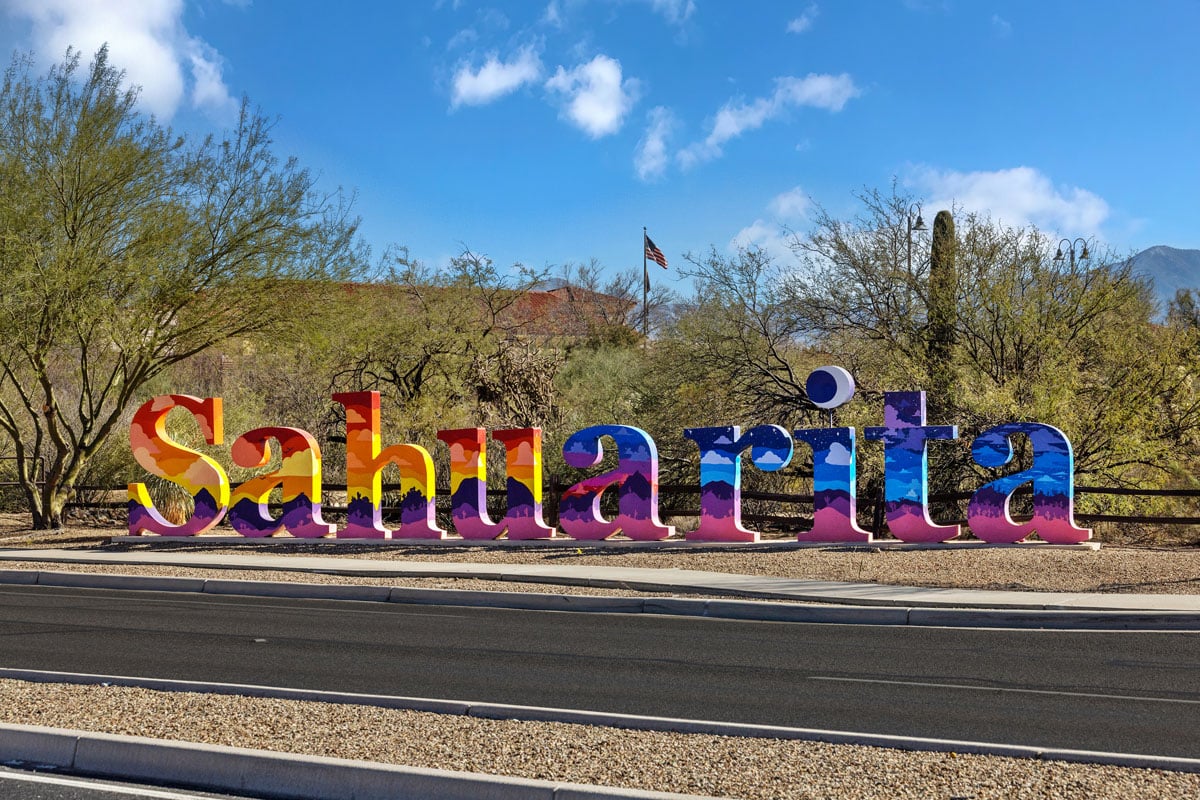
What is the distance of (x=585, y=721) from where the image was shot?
24.9ft

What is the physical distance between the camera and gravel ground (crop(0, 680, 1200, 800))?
234 inches

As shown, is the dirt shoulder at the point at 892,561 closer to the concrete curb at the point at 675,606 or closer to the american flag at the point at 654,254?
the concrete curb at the point at 675,606

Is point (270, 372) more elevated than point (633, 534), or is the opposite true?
point (270, 372)

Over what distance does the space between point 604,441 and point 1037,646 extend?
646 inches

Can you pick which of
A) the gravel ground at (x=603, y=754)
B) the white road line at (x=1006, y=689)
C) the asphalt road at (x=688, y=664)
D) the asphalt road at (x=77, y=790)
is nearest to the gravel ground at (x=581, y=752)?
the gravel ground at (x=603, y=754)

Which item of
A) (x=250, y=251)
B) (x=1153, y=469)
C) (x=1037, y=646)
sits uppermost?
(x=250, y=251)

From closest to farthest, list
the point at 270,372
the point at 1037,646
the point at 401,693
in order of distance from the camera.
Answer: the point at 401,693
the point at 1037,646
the point at 270,372

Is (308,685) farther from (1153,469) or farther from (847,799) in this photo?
(1153,469)

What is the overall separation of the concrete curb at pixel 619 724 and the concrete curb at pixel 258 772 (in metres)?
0.07

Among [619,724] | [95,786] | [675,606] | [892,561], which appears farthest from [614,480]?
[95,786]

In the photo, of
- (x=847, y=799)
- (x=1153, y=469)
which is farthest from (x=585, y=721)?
(x=1153, y=469)

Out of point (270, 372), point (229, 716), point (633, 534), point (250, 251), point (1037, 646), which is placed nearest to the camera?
point (229, 716)

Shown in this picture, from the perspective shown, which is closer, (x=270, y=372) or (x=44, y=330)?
(x=44, y=330)

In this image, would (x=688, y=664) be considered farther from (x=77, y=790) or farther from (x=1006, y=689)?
(x=77, y=790)
